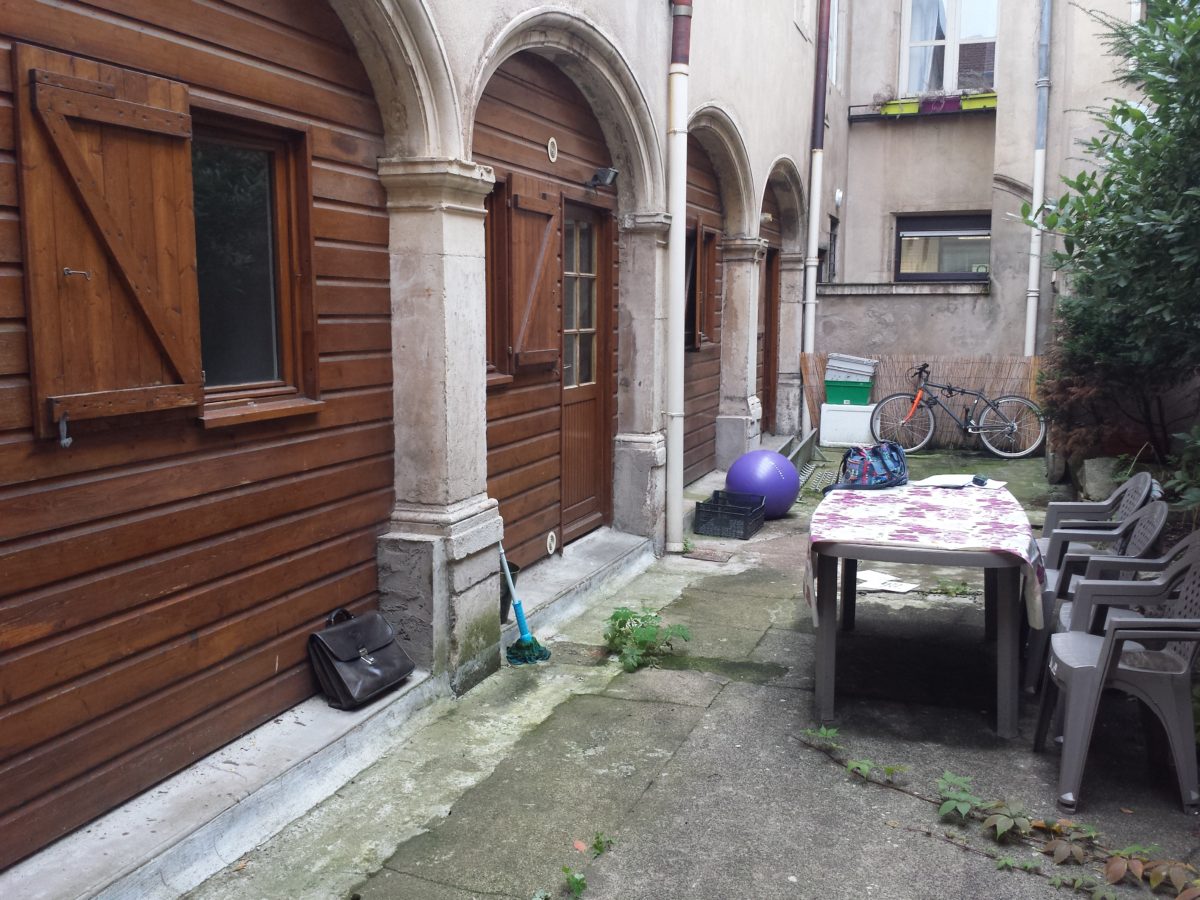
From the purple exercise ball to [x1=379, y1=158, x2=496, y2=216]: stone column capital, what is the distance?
4.96 m

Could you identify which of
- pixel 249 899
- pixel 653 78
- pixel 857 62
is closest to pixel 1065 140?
pixel 857 62

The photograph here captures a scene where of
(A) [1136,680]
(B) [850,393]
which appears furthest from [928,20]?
(A) [1136,680]

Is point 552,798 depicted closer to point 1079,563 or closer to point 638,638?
point 638,638

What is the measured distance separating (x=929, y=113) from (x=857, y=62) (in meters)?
1.34

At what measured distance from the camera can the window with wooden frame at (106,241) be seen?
298 cm

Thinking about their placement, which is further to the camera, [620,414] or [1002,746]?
[620,414]

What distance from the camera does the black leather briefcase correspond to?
4.28 meters

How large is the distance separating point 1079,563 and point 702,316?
17.0 ft

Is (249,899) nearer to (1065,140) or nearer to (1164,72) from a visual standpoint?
(1164,72)

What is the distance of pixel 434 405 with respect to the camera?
4.75 meters

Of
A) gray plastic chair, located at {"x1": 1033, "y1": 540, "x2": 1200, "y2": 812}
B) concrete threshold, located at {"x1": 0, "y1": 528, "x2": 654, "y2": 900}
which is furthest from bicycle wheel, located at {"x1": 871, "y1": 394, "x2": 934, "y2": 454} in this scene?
concrete threshold, located at {"x1": 0, "y1": 528, "x2": 654, "y2": 900}

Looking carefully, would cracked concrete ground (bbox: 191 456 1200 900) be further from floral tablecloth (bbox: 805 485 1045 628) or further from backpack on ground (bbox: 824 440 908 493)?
backpack on ground (bbox: 824 440 908 493)

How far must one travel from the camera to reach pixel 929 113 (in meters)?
15.0

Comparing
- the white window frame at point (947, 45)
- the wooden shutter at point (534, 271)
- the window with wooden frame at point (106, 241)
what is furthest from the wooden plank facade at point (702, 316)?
the white window frame at point (947, 45)
